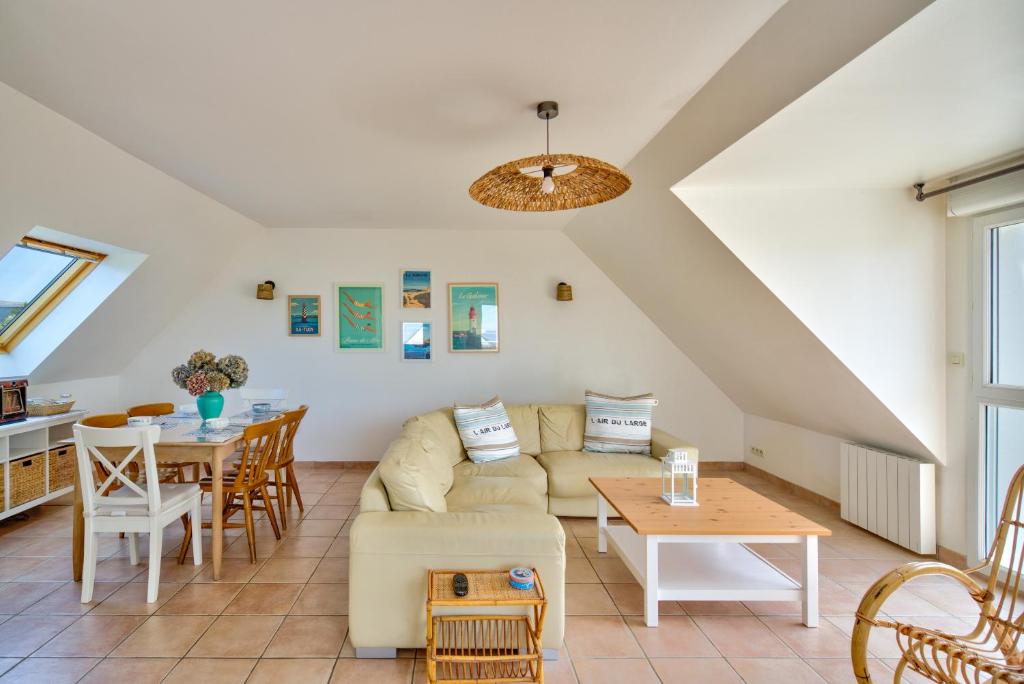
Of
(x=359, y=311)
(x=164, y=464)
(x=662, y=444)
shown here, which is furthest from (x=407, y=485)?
(x=359, y=311)

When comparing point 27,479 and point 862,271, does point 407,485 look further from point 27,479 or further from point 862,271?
point 27,479

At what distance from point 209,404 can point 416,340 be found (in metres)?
2.17

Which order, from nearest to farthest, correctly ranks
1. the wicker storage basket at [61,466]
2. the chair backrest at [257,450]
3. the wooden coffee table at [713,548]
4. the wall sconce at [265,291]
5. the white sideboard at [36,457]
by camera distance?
1. the wooden coffee table at [713,548]
2. the chair backrest at [257,450]
3. the white sideboard at [36,457]
4. the wicker storage basket at [61,466]
5. the wall sconce at [265,291]

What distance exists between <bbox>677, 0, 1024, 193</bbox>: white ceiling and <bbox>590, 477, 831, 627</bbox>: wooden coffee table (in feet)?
5.84

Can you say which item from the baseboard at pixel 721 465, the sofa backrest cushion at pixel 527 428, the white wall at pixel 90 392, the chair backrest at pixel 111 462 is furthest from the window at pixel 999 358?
the white wall at pixel 90 392

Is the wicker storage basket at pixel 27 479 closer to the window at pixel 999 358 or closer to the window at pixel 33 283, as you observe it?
the window at pixel 33 283

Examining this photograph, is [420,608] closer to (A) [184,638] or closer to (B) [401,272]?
(A) [184,638]

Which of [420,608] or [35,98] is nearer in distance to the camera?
[420,608]

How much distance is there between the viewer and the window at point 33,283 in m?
3.79

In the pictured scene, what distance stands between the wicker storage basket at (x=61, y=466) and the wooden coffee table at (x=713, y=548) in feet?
13.6

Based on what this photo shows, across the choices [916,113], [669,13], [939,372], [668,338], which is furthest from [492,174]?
[668,338]

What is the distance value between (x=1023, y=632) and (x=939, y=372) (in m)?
1.94

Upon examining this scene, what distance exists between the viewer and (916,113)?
6.95 feet

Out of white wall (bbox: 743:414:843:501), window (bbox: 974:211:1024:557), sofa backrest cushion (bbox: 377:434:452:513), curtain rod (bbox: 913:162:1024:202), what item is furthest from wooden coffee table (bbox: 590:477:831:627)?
curtain rod (bbox: 913:162:1024:202)
